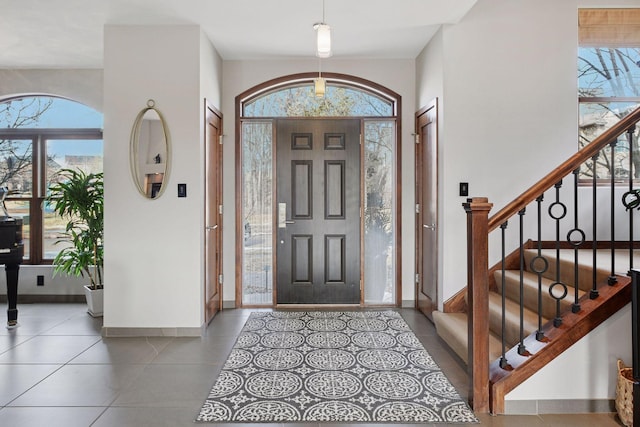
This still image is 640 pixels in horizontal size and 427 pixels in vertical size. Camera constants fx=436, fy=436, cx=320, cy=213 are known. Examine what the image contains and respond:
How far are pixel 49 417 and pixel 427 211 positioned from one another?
348 centimetres

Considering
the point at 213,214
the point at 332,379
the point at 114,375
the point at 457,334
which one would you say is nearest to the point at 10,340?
the point at 114,375

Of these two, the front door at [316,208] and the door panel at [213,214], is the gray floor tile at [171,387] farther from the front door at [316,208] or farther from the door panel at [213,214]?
the front door at [316,208]

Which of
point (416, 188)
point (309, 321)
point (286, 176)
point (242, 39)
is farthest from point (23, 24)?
point (416, 188)

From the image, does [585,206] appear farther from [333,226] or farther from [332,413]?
[332,413]

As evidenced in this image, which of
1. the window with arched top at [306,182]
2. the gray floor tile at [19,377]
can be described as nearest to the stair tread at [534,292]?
the window with arched top at [306,182]

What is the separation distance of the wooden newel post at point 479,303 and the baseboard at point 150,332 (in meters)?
2.41

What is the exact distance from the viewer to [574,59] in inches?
153

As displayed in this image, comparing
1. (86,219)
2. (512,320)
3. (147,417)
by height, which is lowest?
(147,417)

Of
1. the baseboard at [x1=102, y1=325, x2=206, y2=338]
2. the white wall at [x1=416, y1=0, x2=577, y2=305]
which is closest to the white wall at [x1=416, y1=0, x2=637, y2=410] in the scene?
the white wall at [x1=416, y1=0, x2=577, y2=305]

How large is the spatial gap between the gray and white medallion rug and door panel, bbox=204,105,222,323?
22.6 inches

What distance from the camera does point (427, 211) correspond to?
4.43m

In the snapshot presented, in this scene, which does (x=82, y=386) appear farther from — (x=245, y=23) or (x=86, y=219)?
(x=245, y=23)

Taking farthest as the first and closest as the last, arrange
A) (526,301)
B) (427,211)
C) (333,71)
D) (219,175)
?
(333,71)
(219,175)
(427,211)
(526,301)

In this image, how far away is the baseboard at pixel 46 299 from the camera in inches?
202
